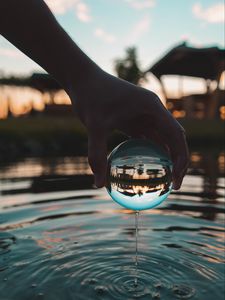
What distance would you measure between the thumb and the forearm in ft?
0.84

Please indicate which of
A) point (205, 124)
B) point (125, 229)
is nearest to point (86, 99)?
point (125, 229)

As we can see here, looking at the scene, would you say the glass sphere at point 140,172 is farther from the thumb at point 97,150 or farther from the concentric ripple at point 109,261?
the concentric ripple at point 109,261

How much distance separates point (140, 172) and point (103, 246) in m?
1.37

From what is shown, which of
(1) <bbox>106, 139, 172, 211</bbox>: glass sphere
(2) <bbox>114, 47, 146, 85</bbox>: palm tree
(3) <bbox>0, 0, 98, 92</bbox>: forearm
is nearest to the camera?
(3) <bbox>0, 0, 98, 92</bbox>: forearm

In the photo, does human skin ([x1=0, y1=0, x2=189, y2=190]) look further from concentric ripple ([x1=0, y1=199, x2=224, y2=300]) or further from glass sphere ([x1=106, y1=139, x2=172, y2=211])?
concentric ripple ([x1=0, y1=199, x2=224, y2=300])

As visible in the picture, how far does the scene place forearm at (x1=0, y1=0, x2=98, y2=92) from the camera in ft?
4.79

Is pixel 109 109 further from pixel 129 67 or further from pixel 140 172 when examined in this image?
pixel 129 67

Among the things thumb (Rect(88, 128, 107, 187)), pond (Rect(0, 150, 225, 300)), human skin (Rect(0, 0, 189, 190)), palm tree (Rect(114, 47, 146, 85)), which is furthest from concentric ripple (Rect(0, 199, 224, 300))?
palm tree (Rect(114, 47, 146, 85))

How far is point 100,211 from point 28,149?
8258 millimetres

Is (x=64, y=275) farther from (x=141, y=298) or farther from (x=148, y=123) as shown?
(x=148, y=123)

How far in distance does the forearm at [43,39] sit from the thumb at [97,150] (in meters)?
0.26

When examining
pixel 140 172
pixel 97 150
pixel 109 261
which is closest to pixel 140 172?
pixel 140 172

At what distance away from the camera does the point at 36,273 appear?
8.16ft

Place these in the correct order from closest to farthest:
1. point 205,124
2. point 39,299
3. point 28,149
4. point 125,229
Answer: point 39,299 < point 125,229 < point 28,149 < point 205,124
